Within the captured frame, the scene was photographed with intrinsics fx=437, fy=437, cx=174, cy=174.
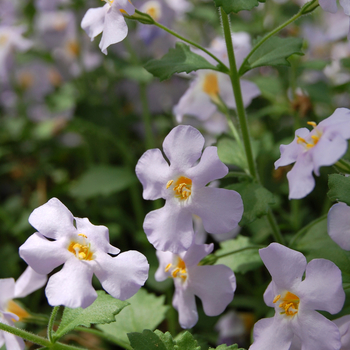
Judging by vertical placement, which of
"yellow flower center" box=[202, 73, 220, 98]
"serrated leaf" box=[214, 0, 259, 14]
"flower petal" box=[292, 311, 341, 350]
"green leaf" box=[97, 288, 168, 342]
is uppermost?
"serrated leaf" box=[214, 0, 259, 14]

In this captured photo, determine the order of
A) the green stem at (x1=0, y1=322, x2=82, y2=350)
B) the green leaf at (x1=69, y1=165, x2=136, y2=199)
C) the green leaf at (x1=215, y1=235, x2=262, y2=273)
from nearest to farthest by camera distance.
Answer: the green stem at (x1=0, y1=322, x2=82, y2=350) → the green leaf at (x1=215, y1=235, x2=262, y2=273) → the green leaf at (x1=69, y1=165, x2=136, y2=199)

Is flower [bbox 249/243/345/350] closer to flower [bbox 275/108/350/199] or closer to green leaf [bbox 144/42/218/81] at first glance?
flower [bbox 275/108/350/199]

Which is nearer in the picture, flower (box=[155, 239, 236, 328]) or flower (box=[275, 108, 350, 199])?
flower (box=[275, 108, 350, 199])

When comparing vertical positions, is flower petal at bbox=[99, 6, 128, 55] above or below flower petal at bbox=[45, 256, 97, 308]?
above

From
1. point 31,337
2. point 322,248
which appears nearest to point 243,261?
point 322,248

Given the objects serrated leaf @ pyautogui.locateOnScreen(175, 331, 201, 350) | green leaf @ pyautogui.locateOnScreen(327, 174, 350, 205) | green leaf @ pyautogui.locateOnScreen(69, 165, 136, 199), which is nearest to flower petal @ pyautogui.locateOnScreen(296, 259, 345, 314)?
green leaf @ pyautogui.locateOnScreen(327, 174, 350, 205)

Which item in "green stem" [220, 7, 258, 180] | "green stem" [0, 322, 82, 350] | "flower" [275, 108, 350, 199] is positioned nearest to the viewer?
"flower" [275, 108, 350, 199]

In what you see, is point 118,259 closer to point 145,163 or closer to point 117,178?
point 145,163
